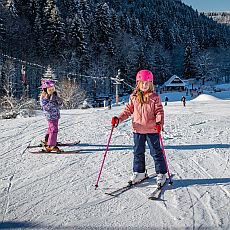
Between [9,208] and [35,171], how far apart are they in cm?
129

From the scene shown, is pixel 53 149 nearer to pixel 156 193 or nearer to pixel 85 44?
pixel 156 193

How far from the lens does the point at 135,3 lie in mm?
104438

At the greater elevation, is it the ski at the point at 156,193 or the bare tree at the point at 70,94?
the bare tree at the point at 70,94

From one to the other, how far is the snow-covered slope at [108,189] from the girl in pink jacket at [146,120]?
24 centimetres

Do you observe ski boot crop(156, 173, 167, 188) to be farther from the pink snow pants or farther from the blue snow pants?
the pink snow pants

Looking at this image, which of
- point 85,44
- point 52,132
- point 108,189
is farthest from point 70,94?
point 108,189

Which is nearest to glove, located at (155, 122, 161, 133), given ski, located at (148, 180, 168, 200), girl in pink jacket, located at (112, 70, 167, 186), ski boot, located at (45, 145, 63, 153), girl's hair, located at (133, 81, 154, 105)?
girl in pink jacket, located at (112, 70, 167, 186)

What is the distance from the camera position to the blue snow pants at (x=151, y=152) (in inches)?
151

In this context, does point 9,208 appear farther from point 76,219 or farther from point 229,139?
point 229,139

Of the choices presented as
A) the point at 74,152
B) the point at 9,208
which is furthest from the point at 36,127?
the point at 9,208

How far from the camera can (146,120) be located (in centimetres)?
381

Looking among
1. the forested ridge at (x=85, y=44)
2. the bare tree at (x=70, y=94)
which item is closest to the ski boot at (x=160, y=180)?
the forested ridge at (x=85, y=44)

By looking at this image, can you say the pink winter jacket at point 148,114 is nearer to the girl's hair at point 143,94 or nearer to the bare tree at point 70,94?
the girl's hair at point 143,94

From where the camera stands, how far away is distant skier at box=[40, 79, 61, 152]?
555 cm
